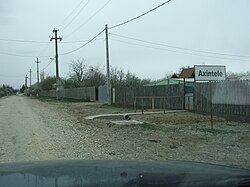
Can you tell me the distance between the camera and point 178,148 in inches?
465

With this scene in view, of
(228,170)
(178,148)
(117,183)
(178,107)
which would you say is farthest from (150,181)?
(178,107)

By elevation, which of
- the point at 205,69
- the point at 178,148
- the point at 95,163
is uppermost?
the point at 205,69

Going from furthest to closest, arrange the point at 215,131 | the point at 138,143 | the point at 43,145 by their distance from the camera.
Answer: the point at 215,131 → the point at 138,143 → the point at 43,145

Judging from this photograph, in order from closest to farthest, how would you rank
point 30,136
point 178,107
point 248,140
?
point 248,140 < point 30,136 < point 178,107

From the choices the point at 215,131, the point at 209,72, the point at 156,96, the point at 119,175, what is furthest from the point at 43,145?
the point at 156,96

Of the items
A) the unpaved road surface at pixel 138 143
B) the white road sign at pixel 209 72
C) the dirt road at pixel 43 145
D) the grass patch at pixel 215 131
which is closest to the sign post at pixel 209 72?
the white road sign at pixel 209 72

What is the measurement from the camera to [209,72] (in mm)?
23438

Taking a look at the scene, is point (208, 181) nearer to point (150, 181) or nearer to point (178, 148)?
point (150, 181)

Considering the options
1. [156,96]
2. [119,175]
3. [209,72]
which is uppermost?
[209,72]

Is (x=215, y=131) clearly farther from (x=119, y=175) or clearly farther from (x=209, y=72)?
(x=119, y=175)

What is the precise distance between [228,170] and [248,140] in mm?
Result: 9756

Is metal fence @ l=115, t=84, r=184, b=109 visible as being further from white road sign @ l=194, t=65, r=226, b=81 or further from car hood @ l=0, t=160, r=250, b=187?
car hood @ l=0, t=160, r=250, b=187

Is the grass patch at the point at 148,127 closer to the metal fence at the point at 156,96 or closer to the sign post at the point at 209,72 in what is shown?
the sign post at the point at 209,72

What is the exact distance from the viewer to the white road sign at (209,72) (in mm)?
22984
